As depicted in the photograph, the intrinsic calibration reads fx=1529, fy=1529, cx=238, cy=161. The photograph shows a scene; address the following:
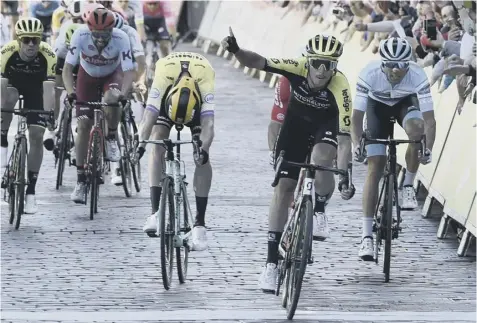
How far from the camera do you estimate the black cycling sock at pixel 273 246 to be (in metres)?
11.4

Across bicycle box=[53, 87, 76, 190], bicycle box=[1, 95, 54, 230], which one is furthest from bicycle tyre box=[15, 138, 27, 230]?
bicycle box=[53, 87, 76, 190]

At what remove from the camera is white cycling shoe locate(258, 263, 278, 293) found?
11.4 metres

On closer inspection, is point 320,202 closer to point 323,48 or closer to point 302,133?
point 302,133

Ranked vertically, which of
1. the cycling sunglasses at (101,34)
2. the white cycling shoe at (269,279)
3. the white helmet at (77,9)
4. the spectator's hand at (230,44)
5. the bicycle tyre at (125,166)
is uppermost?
the spectator's hand at (230,44)

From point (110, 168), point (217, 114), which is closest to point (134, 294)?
point (110, 168)

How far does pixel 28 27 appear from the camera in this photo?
48.5 ft

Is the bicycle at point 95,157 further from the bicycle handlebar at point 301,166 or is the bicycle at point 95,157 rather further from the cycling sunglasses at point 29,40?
the bicycle handlebar at point 301,166

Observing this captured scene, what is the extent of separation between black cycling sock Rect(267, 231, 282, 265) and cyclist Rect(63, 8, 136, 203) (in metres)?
4.02

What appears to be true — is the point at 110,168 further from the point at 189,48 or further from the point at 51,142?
the point at 189,48

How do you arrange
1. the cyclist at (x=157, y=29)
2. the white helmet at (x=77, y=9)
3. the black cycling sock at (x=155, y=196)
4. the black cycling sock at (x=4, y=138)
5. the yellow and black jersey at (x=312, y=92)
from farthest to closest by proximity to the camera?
the cyclist at (x=157, y=29) < the white helmet at (x=77, y=9) < the black cycling sock at (x=4, y=138) < the black cycling sock at (x=155, y=196) < the yellow and black jersey at (x=312, y=92)

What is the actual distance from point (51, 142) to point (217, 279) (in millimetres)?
6192

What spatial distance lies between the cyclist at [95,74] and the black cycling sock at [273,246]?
4022mm

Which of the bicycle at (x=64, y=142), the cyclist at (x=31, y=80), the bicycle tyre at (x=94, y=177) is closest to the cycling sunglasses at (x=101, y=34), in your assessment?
the cyclist at (x=31, y=80)

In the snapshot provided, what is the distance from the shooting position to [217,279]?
39.5ft
